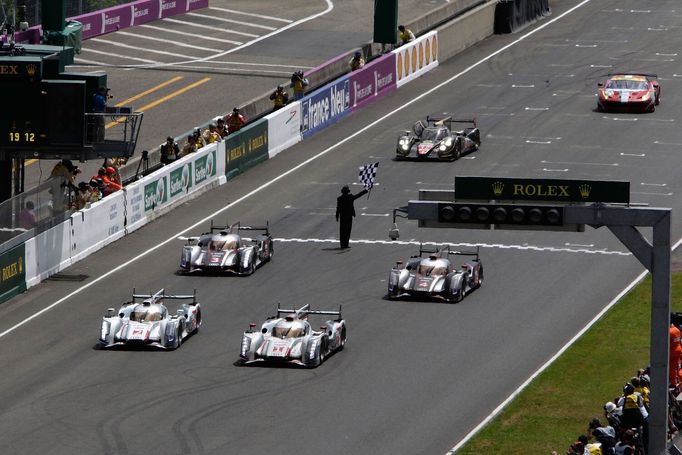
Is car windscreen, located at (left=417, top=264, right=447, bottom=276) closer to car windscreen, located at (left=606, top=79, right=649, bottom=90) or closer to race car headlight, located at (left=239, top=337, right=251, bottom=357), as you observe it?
race car headlight, located at (left=239, top=337, right=251, bottom=357)

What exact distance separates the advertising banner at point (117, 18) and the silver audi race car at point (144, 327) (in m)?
40.0

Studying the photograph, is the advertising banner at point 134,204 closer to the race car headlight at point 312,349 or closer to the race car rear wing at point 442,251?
the race car rear wing at point 442,251

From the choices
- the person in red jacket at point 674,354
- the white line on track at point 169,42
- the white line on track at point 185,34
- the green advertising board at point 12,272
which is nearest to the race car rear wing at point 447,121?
the white line on track at point 169,42

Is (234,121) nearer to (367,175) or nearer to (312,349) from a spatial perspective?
(367,175)

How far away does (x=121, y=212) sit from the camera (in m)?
49.4

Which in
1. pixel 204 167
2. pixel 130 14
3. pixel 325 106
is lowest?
pixel 204 167

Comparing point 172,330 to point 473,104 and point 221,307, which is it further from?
point 473,104

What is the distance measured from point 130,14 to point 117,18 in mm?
1199

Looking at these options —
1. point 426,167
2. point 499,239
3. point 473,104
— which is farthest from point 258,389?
point 473,104

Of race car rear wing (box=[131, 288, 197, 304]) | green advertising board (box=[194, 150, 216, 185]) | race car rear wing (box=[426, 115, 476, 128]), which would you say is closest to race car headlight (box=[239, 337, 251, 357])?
race car rear wing (box=[131, 288, 197, 304])

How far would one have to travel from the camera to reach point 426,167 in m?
57.3

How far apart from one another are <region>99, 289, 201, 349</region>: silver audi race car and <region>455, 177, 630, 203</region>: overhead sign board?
11.2 m

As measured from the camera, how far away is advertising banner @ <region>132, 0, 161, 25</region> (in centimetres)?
7984

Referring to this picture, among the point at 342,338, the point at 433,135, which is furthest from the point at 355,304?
the point at 433,135
